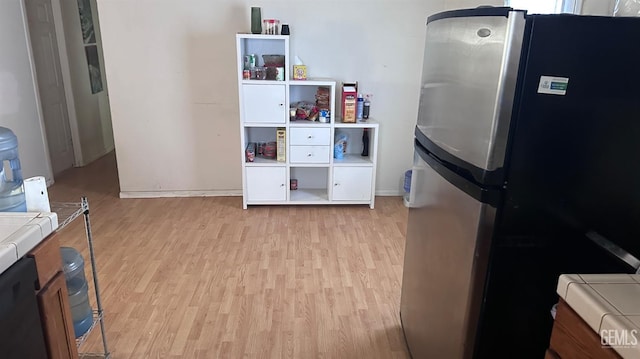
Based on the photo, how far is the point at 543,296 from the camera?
4.51ft

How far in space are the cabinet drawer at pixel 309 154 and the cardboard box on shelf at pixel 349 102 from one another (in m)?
0.31

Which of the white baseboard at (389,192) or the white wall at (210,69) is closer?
the white wall at (210,69)

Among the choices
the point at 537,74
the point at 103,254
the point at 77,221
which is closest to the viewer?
the point at 537,74

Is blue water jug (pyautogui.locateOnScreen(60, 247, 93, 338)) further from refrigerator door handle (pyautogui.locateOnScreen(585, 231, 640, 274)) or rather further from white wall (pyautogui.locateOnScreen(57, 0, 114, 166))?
white wall (pyautogui.locateOnScreen(57, 0, 114, 166))

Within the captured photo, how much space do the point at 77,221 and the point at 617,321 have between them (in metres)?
3.64

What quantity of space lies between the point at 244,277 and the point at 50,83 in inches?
134

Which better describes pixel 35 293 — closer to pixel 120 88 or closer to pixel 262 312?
pixel 262 312

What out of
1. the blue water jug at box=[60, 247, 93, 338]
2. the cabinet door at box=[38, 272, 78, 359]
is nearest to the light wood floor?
the blue water jug at box=[60, 247, 93, 338]

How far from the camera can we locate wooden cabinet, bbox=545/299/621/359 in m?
0.89

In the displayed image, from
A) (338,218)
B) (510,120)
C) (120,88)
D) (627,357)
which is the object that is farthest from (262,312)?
(120,88)

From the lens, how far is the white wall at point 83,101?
4707 millimetres

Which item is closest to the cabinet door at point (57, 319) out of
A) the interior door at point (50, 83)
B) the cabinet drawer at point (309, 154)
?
the cabinet drawer at point (309, 154)

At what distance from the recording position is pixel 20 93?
12.9ft

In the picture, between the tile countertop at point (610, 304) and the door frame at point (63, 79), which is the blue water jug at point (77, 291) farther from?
the door frame at point (63, 79)
